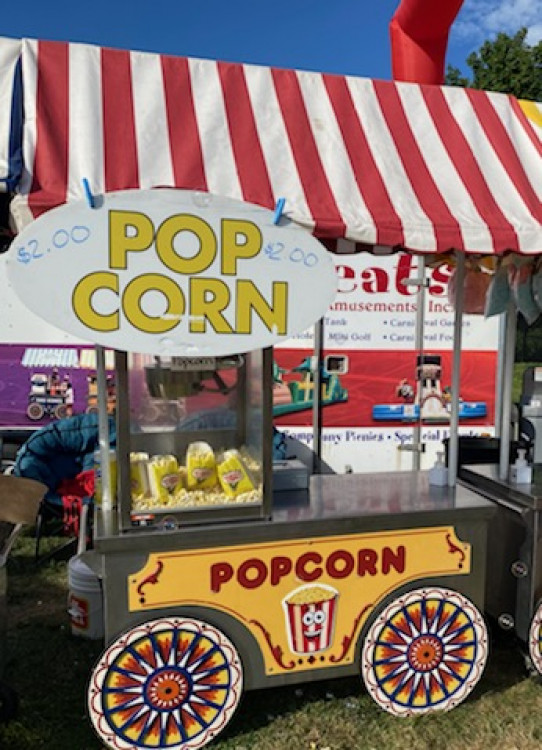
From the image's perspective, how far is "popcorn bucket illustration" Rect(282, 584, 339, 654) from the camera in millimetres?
2525

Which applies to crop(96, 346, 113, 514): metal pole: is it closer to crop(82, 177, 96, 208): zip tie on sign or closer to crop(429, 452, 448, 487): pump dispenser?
crop(82, 177, 96, 208): zip tie on sign

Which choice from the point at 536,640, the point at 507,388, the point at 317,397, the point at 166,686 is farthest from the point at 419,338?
the point at 166,686

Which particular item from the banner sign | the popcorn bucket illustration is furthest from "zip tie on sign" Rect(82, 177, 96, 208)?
the banner sign

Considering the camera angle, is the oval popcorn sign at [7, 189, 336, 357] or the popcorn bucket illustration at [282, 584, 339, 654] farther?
the popcorn bucket illustration at [282, 584, 339, 654]

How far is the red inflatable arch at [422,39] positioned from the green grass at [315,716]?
336 centimetres

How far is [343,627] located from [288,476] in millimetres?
677

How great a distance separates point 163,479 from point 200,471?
0.15m

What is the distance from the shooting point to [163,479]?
8.14ft

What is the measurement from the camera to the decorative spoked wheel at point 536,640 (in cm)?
278

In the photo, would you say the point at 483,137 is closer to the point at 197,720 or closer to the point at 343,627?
the point at 343,627

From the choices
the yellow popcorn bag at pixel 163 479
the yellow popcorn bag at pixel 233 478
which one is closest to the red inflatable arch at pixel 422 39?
the yellow popcorn bag at pixel 233 478

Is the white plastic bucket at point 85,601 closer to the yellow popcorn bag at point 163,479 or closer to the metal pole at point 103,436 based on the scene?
the metal pole at point 103,436

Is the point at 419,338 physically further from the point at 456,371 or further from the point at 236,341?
the point at 236,341

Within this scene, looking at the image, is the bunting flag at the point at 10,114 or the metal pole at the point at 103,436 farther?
the metal pole at the point at 103,436
